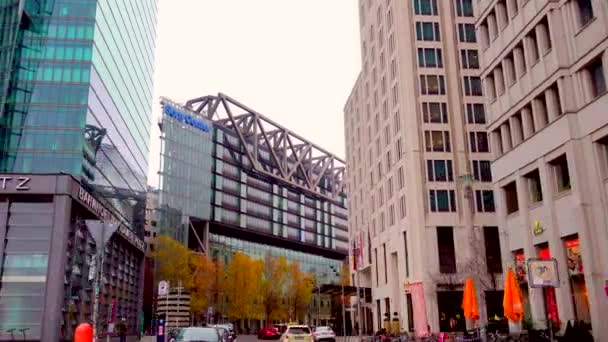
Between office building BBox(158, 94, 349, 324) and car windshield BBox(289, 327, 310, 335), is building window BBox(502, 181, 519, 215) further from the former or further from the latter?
office building BBox(158, 94, 349, 324)

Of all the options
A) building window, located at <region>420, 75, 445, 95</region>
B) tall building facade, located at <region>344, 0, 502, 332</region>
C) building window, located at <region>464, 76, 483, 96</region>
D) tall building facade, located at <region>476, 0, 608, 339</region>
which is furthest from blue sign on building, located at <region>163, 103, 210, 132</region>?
tall building facade, located at <region>476, 0, 608, 339</region>

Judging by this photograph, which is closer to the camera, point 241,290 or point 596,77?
point 596,77

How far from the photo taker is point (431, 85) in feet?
213

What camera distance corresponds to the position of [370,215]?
81.3 m

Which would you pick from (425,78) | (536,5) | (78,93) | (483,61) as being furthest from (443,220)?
(78,93)

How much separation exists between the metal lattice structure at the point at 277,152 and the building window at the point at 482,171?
6603 cm

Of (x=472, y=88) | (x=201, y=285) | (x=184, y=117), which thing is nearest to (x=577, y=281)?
(x=472, y=88)

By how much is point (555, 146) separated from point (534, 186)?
3992mm

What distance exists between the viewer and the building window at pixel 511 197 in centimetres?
3472

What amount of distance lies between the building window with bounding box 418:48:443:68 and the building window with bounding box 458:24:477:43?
3372 mm

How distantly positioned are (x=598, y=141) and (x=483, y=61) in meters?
13.1

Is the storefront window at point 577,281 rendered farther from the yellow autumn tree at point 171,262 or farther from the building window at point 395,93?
the yellow autumn tree at point 171,262

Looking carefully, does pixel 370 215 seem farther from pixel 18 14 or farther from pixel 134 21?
pixel 18 14

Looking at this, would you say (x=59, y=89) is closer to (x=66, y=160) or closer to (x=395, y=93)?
(x=66, y=160)
